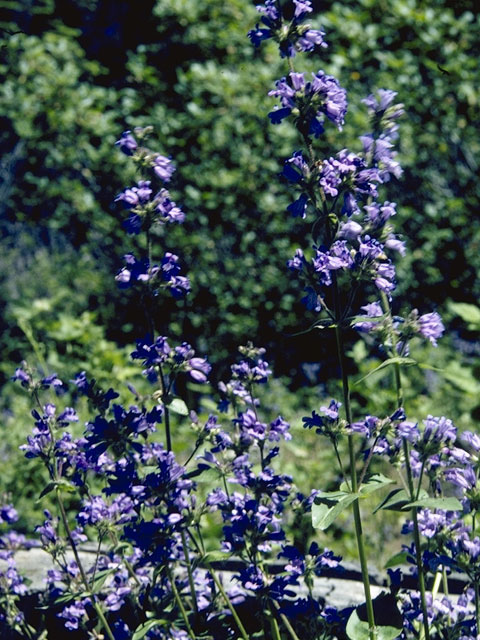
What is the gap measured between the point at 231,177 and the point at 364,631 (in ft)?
12.9

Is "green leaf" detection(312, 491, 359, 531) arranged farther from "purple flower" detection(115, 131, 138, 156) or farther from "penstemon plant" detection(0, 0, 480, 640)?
"purple flower" detection(115, 131, 138, 156)

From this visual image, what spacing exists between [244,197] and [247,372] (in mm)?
3563

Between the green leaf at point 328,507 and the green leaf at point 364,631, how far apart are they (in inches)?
12.2

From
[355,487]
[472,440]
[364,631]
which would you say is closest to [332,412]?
[355,487]

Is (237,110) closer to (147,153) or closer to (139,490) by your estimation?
(147,153)

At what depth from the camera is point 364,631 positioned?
185 cm

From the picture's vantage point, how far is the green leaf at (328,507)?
1660mm

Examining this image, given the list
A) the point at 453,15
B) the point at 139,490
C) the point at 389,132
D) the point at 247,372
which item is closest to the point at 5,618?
the point at 139,490

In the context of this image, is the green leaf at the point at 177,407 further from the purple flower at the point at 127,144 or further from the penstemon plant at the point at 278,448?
the purple flower at the point at 127,144

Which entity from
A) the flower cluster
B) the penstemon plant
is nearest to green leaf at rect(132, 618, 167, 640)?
the penstemon plant

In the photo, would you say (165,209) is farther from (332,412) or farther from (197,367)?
(332,412)

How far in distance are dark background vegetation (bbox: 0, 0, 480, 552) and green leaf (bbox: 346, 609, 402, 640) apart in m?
3.23

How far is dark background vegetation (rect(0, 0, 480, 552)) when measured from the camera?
5309 millimetres

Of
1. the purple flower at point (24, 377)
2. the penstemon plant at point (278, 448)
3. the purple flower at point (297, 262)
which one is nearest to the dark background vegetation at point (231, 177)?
the purple flower at point (24, 377)
